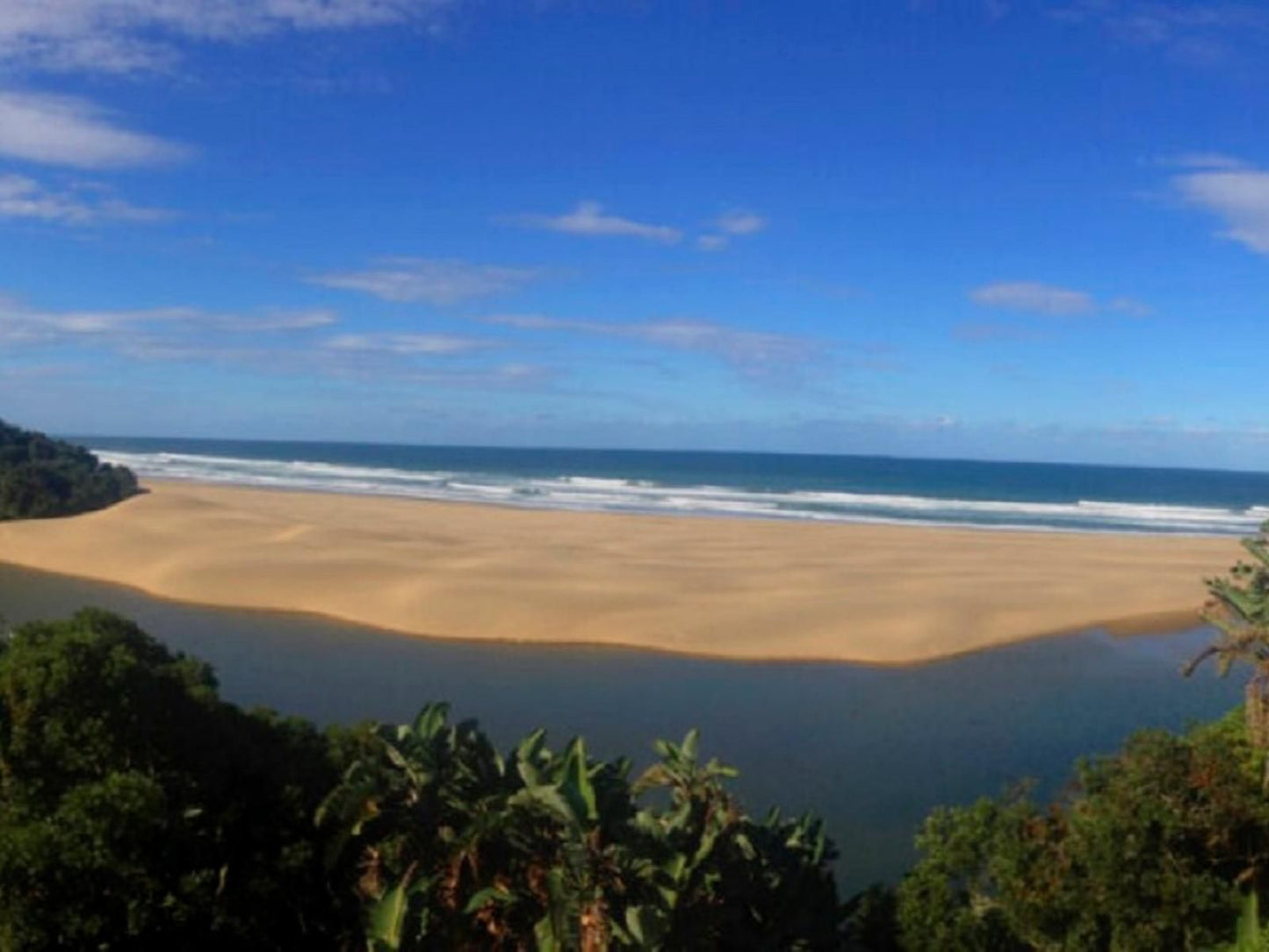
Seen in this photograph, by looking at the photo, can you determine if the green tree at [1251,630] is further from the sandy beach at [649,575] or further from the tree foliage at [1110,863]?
the sandy beach at [649,575]

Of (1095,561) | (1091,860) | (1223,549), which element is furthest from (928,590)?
(1091,860)

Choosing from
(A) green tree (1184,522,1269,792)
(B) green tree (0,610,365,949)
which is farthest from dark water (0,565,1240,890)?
(B) green tree (0,610,365,949)

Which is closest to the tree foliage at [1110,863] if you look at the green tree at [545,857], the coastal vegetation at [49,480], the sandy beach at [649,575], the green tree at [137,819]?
the green tree at [545,857]

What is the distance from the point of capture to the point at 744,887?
8.28 meters

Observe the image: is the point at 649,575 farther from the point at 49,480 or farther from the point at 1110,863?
the point at 1110,863

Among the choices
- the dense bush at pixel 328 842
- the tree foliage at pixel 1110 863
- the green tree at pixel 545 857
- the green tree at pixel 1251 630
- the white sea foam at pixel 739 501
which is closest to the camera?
the dense bush at pixel 328 842

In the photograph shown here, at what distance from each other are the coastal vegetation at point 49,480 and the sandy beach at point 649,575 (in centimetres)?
191

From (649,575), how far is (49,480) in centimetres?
2486

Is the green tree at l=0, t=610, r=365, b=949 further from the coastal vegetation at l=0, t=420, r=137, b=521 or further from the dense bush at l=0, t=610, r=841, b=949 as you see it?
the coastal vegetation at l=0, t=420, r=137, b=521

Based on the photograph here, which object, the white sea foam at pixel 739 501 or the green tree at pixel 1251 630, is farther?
the white sea foam at pixel 739 501

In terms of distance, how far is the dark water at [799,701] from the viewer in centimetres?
1598

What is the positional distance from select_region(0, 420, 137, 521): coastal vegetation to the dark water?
17311 mm

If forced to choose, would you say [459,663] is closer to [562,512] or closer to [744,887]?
[744,887]

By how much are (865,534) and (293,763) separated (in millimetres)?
40620
